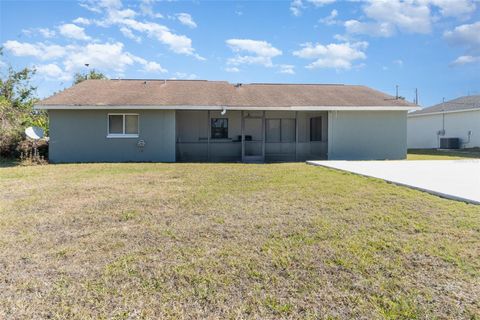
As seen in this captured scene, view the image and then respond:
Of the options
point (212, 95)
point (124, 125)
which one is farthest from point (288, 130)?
point (124, 125)

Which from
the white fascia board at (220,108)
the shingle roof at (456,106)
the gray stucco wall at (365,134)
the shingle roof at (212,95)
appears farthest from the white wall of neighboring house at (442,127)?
the white fascia board at (220,108)

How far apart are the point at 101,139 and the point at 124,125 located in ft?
3.71

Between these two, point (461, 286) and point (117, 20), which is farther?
point (117, 20)

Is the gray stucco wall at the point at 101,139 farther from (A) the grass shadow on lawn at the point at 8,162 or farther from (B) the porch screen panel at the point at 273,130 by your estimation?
(B) the porch screen panel at the point at 273,130

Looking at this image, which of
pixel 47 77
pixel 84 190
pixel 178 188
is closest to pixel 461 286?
pixel 178 188

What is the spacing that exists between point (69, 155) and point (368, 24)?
61.1ft

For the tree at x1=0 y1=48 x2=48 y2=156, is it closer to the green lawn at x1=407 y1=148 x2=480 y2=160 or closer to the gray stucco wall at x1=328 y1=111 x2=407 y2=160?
the gray stucco wall at x1=328 y1=111 x2=407 y2=160

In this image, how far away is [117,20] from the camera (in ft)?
58.8

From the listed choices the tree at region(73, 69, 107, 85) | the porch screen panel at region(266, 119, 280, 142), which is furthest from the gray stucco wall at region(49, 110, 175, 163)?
the tree at region(73, 69, 107, 85)

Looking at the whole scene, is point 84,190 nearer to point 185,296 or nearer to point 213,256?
point 213,256

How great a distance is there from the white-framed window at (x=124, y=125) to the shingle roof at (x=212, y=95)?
0.72 meters

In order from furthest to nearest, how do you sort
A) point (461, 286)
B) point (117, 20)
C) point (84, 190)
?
point (117, 20) → point (84, 190) → point (461, 286)

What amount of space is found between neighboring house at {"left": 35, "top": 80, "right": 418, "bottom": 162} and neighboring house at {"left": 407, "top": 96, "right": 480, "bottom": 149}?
10142 millimetres

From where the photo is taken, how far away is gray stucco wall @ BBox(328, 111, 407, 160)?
15828mm
